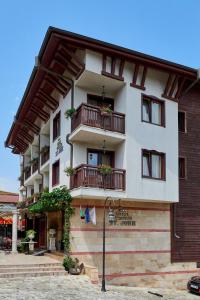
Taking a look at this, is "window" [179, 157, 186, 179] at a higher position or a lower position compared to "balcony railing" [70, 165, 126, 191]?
higher

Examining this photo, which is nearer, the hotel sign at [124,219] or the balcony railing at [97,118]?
the balcony railing at [97,118]

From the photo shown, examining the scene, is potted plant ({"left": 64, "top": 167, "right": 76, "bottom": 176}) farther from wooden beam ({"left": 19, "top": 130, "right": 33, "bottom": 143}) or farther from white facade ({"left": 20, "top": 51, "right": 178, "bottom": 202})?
wooden beam ({"left": 19, "top": 130, "right": 33, "bottom": 143})

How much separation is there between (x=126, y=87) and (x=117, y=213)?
243 inches

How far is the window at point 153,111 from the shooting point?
2103 cm

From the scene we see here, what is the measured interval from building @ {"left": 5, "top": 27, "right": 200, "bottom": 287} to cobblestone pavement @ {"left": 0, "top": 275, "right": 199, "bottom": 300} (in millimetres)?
2197

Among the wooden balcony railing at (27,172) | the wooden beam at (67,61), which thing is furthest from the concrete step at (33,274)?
the wooden balcony railing at (27,172)

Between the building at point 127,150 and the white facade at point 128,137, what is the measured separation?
5cm

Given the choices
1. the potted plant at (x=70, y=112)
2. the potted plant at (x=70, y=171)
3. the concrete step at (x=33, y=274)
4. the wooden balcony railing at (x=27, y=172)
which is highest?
the potted plant at (x=70, y=112)

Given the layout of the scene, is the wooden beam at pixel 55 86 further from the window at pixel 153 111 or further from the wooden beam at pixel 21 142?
the wooden beam at pixel 21 142

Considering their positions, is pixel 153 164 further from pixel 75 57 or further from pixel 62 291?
→ pixel 62 291

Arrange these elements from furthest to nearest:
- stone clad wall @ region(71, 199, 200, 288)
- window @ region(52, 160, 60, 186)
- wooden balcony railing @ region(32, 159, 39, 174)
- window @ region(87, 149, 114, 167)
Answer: wooden balcony railing @ region(32, 159, 39, 174)
window @ region(52, 160, 60, 186)
window @ region(87, 149, 114, 167)
stone clad wall @ region(71, 199, 200, 288)

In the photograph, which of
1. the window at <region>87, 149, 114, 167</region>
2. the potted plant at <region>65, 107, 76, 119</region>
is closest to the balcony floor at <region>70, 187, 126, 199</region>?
the window at <region>87, 149, 114, 167</region>

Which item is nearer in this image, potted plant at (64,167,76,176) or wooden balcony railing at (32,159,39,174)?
potted plant at (64,167,76,176)

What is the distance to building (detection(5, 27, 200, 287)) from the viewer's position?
1909 centimetres
